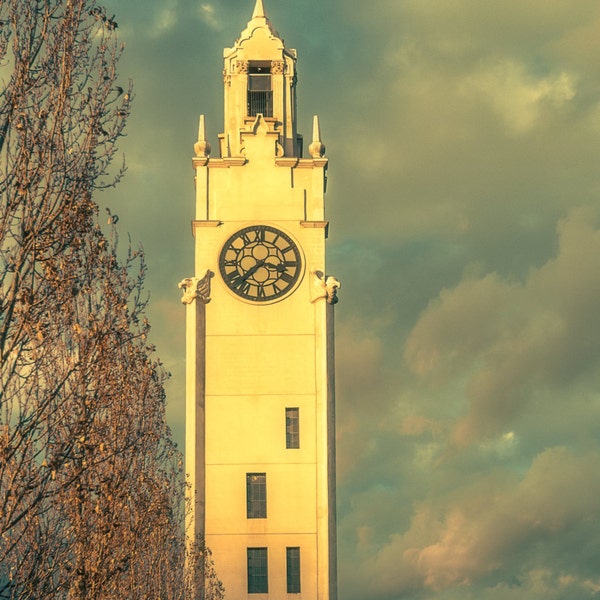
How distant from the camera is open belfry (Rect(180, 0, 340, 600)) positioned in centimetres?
7838

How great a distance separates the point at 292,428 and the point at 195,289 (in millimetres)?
8883

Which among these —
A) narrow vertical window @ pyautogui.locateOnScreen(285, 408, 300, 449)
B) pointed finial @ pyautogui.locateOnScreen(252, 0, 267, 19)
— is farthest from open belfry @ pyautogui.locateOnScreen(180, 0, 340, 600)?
pointed finial @ pyautogui.locateOnScreen(252, 0, 267, 19)

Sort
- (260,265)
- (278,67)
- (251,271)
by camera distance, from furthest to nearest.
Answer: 1. (278,67)
2. (260,265)
3. (251,271)

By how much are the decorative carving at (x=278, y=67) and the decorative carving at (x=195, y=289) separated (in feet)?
39.9

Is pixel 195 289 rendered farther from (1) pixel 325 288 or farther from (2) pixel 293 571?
(2) pixel 293 571

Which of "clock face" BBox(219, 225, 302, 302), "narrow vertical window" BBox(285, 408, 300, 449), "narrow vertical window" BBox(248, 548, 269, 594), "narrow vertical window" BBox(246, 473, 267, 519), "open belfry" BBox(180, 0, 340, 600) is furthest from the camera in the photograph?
"clock face" BBox(219, 225, 302, 302)

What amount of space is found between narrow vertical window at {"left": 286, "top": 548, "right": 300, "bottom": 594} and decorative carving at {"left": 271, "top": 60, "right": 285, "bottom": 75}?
85.7 feet

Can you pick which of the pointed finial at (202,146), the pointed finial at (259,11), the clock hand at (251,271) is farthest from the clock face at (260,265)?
the pointed finial at (259,11)

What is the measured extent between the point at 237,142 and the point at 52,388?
191ft

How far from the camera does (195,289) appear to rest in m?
81.5

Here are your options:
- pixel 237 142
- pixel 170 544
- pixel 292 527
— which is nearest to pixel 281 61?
pixel 237 142

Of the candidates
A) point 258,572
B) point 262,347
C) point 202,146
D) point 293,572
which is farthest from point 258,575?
point 202,146

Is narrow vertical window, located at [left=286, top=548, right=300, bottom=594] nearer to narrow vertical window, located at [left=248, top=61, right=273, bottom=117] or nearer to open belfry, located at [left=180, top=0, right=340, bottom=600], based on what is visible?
open belfry, located at [left=180, top=0, right=340, bottom=600]

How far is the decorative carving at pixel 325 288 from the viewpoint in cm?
8112
